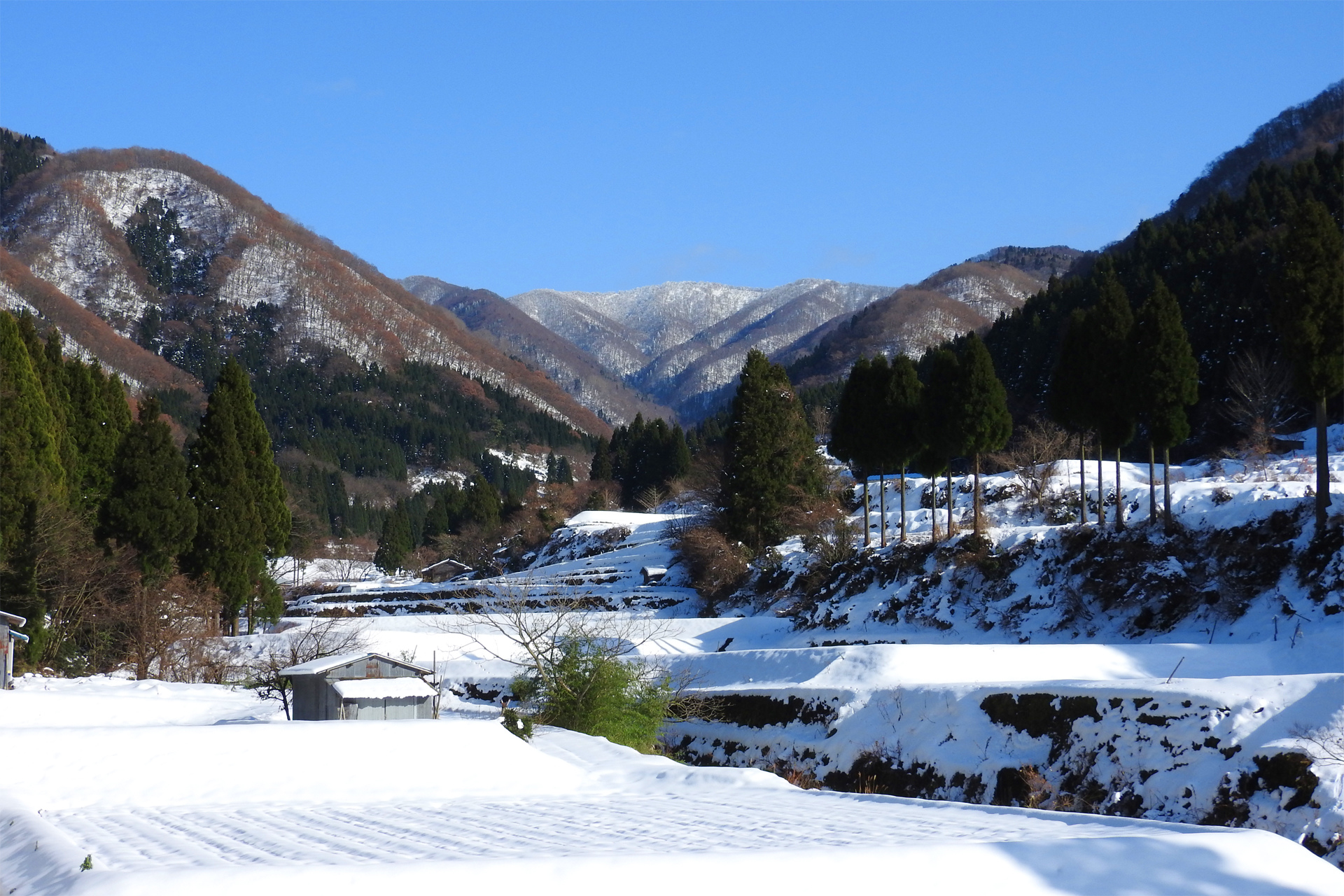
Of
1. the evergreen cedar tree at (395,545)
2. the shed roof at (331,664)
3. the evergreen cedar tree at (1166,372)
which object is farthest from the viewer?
the evergreen cedar tree at (395,545)

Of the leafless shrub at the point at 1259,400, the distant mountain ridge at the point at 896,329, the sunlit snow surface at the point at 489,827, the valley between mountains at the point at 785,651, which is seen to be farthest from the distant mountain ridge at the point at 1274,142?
the sunlit snow surface at the point at 489,827

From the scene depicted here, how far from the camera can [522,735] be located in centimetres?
1688

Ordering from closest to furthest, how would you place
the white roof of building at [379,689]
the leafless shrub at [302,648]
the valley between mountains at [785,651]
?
the valley between mountains at [785,651]
the white roof of building at [379,689]
the leafless shrub at [302,648]

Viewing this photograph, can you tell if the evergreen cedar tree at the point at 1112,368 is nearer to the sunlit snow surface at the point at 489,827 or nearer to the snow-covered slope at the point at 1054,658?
the snow-covered slope at the point at 1054,658

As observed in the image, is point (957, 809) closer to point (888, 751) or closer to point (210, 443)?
point (888, 751)

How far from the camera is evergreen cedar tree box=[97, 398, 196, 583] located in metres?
32.8

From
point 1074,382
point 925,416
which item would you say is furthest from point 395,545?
point 1074,382

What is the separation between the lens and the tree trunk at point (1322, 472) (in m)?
22.9

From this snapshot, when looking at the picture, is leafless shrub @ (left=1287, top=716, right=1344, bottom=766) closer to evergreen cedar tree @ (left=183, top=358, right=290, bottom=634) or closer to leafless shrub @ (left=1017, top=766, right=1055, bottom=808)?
leafless shrub @ (left=1017, top=766, right=1055, bottom=808)

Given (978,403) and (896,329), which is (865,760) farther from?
(896,329)

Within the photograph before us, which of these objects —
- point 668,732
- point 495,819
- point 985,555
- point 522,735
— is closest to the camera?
point 495,819

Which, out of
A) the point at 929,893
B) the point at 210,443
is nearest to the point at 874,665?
the point at 929,893

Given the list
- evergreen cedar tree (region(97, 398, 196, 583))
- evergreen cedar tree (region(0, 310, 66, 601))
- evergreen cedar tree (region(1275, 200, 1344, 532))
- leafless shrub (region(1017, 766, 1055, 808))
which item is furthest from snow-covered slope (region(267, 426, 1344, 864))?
evergreen cedar tree (region(0, 310, 66, 601))

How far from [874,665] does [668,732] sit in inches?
198
